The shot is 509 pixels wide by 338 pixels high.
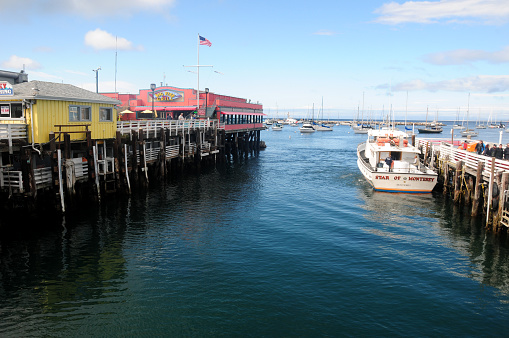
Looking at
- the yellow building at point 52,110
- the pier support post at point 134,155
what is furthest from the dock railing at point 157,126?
the yellow building at point 52,110

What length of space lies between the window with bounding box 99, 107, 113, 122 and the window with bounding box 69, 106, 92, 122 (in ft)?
4.36

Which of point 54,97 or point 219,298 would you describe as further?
point 54,97

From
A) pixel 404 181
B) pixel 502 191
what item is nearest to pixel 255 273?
pixel 502 191

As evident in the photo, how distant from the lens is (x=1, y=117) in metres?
22.2

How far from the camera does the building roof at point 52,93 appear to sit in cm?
2153

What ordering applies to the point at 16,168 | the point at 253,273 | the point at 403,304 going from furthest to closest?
the point at 16,168, the point at 253,273, the point at 403,304

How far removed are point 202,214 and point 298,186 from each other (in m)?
13.0

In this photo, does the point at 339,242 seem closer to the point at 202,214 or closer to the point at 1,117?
the point at 202,214

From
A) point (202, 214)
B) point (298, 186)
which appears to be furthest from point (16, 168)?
point (298, 186)

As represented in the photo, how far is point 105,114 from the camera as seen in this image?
2783 centimetres

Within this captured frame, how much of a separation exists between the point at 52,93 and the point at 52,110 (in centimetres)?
104

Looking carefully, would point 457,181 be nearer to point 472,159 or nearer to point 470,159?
point 470,159

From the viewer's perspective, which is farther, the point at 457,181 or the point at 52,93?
the point at 457,181

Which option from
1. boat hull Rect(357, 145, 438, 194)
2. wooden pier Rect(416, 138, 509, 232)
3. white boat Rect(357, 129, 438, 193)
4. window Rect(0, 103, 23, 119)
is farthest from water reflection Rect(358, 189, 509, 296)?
window Rect(0, 103, 23, 119)
